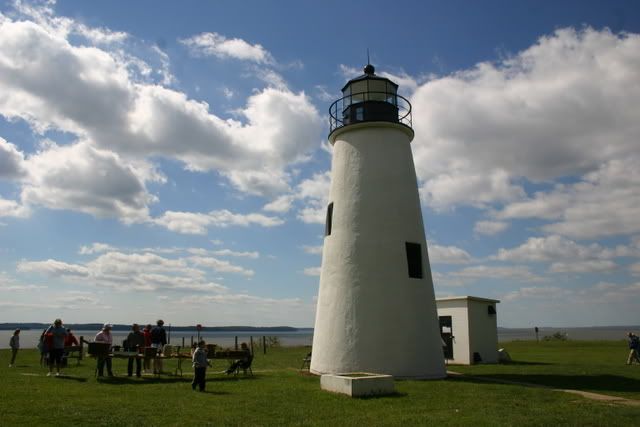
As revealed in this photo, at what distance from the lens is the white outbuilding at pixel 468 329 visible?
21453mm

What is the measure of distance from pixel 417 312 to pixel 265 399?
6.21 m

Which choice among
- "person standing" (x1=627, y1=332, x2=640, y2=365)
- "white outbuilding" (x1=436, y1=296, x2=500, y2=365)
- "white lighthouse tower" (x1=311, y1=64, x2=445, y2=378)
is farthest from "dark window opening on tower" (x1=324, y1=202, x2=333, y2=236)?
"person standing" (x1=627, y1=332, x2=640, y2=365)

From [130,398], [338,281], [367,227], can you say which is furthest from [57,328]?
[367,227]

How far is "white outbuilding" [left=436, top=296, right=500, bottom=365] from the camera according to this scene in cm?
2145

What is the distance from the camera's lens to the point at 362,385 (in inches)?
444

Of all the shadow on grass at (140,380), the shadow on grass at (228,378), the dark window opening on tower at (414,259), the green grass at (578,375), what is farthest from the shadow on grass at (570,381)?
the shadow on grass at (140,380)

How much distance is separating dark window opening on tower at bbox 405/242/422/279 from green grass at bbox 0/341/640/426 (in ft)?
10.8

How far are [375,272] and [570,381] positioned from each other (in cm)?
644

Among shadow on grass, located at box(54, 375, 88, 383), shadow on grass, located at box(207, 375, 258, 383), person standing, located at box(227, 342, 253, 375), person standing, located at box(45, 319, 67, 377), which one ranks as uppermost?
person standing, located at box(45, 319, 67, 377)

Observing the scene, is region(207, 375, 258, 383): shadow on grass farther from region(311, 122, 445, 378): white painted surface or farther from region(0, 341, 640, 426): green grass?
region(311, 122, 445, 378): white painted surface

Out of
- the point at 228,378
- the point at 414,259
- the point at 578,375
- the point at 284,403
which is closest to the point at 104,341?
the point at 228,378

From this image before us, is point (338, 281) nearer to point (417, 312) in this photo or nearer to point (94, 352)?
point (417, 312)

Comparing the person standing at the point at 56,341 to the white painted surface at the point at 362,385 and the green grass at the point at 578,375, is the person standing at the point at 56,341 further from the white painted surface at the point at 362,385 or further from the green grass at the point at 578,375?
the green grass at the point at 578,375

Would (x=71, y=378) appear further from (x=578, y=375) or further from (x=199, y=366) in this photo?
(x=578, y=375)
